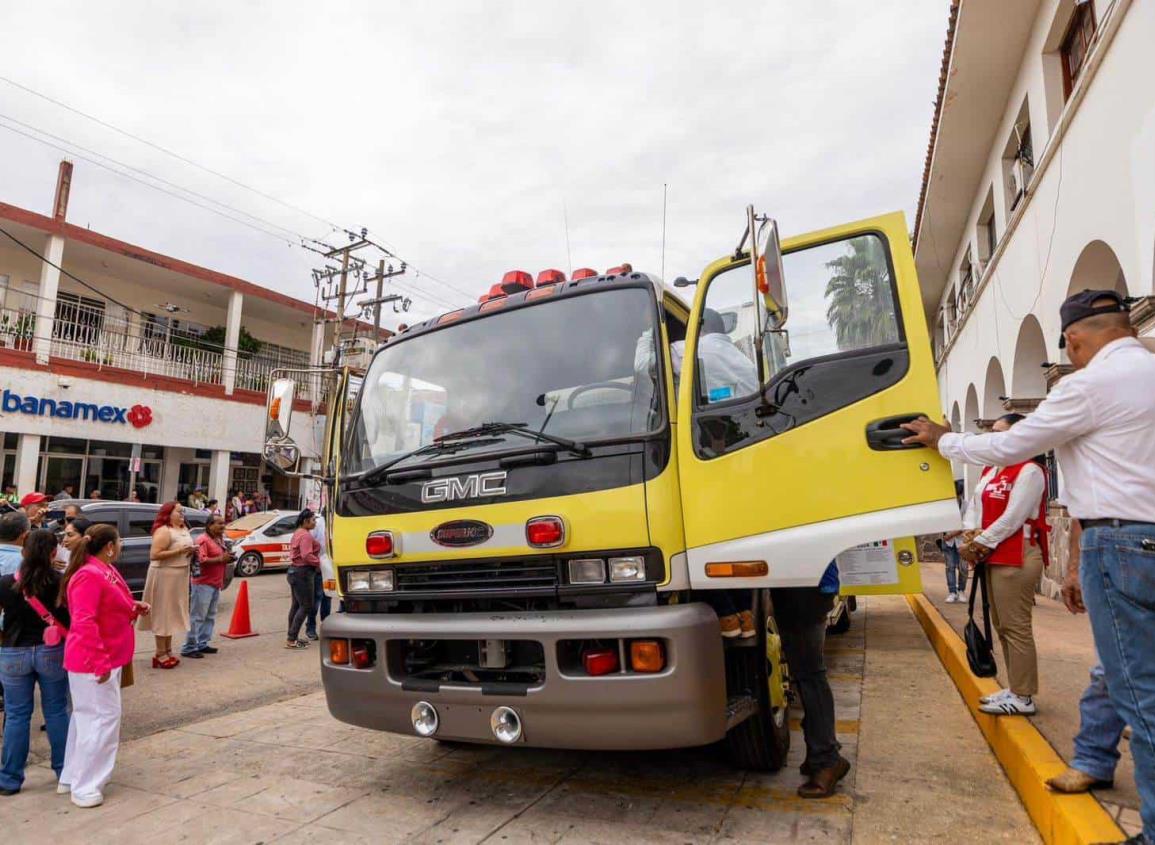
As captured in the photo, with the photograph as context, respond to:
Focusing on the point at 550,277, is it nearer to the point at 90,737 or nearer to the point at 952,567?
the point at 90,737

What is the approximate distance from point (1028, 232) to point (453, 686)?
10.4 m

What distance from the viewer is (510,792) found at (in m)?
3.78

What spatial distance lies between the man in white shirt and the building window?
7503mm

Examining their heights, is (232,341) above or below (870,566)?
above

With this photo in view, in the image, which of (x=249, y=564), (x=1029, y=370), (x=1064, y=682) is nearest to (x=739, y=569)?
(x=1064, y=682)

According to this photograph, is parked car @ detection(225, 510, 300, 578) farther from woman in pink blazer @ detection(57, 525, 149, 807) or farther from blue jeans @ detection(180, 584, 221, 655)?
woman in pink blazer @ detection(57, 525, 149, 807)

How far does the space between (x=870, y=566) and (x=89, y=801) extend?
422 cm

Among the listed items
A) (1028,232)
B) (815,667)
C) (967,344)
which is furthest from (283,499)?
(815,667)

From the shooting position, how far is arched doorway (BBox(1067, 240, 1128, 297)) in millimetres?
7805

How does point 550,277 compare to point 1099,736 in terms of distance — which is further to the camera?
point 550,277

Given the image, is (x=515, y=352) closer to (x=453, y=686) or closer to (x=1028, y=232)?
(x=453, y=686)

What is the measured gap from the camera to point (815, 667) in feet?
11.6

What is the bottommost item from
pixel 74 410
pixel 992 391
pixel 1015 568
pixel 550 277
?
pixel 1015 568

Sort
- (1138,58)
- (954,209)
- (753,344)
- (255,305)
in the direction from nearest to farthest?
(753,344) < (1138,58) < (954,209) < (255,305)
